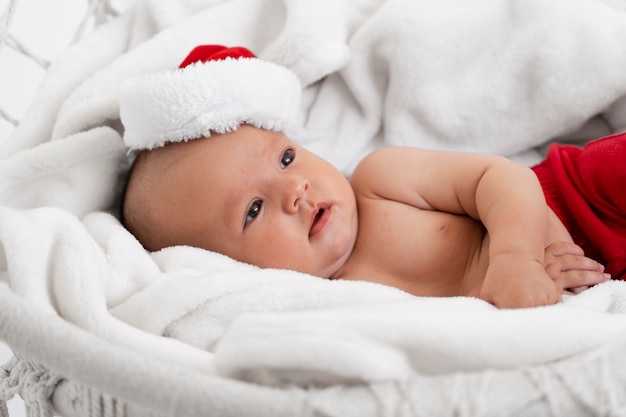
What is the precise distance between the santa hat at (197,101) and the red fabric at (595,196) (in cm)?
46

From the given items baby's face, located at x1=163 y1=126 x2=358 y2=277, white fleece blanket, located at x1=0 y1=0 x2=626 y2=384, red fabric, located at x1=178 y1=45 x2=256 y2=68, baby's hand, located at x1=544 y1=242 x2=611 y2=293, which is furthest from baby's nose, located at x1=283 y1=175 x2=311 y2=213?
baby's hand, located at x1=544 y1=242 x2=611 y2=293

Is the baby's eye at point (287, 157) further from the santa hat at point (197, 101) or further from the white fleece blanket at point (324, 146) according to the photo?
the white fleece blanket at point (324, 146)

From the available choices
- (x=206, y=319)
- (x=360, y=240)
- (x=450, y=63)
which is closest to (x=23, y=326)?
(x=206, y=319)

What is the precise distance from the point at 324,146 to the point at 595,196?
1.67 feet

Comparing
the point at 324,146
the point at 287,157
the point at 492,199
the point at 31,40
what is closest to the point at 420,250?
the point at 492,199

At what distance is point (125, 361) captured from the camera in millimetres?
531

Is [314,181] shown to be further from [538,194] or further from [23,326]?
[23,326]

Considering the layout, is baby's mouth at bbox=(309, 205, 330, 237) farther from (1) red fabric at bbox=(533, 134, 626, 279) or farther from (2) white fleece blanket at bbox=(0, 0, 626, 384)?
(1) red fabric at bbox=(533, 134, 626, 279)

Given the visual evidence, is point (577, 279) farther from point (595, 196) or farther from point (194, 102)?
point (194, 102)

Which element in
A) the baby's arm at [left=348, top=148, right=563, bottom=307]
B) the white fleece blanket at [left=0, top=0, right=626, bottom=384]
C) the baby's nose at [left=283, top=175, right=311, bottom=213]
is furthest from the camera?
the baby's nose at [left=283, top=175, right=311, bottom=213]

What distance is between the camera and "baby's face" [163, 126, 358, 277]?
0.96 metres

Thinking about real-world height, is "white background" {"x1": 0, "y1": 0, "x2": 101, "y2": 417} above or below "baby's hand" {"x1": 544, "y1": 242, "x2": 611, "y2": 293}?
above

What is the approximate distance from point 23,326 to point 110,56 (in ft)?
2.83

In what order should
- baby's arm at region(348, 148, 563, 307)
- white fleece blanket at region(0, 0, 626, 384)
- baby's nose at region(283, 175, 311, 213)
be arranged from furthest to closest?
1. baby's nose at region(283, 175, 311, 213)
2. baby's arm at region(348, 148, 563, 307)
3. white fleece blanket at region(0, 0, 626, 384)
